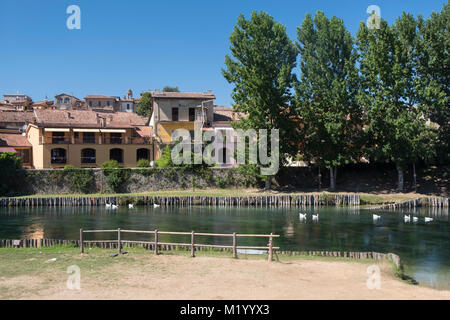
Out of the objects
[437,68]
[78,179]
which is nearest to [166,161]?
[78,179]

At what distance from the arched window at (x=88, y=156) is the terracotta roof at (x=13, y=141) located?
7.72 meters

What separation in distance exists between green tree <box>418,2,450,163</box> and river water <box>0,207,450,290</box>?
36.3 ft

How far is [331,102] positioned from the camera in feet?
172

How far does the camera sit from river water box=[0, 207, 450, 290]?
25.4 m

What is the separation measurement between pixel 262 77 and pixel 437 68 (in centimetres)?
1836

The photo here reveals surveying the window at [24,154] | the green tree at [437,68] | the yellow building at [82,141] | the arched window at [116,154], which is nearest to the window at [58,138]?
the yellow building at [82,141]

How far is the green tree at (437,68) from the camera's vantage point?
4784cm

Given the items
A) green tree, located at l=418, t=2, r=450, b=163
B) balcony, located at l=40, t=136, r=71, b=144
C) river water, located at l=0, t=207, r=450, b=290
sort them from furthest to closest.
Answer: balcony, located at l=40, t=136, r=71, b=144, green tree, located at l=418, t=2, r=450, b=163, river water, located at l=0, t=207, r=450, b=290

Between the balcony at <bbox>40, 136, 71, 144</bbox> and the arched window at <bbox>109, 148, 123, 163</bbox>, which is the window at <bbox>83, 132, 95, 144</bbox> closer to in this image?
the balcony at <bbox>40, 136, 71, 144</bbox>

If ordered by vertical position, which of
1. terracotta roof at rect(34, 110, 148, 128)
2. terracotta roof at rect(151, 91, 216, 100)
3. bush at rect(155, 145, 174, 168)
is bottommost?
bush at rect(155, 145, 174, 168)

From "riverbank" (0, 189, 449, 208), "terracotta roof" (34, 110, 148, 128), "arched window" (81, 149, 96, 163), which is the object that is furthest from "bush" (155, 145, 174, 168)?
"terracotta roof" (34, 110, 148, 128)

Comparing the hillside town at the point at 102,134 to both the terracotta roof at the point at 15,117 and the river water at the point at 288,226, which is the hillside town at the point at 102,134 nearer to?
the terracotta roof at the point at 15,117

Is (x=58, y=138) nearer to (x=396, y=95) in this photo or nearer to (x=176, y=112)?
(x=176, y=112)

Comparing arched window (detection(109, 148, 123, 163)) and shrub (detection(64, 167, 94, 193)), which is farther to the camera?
arched window (detection(109, 148, 123, 163))
